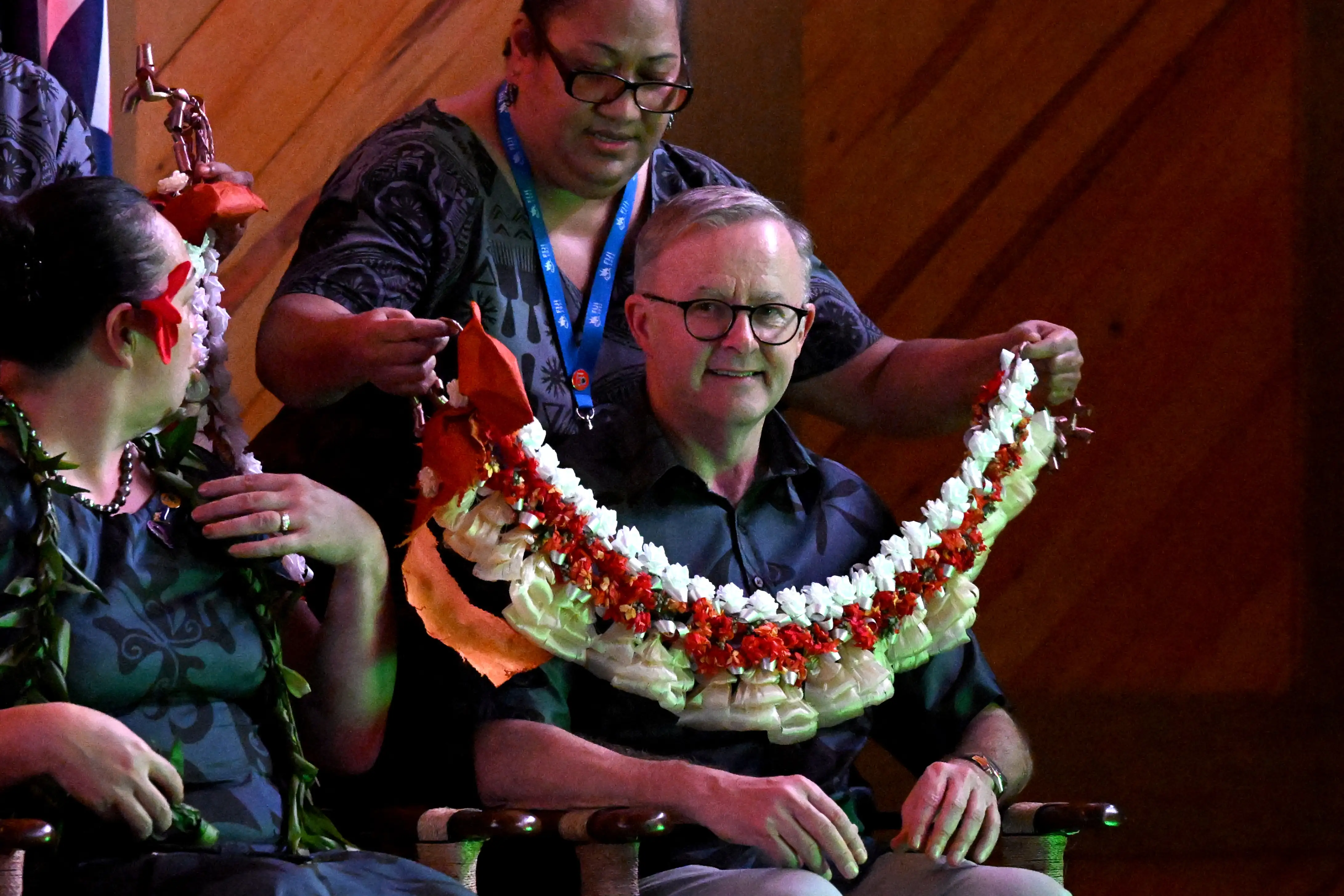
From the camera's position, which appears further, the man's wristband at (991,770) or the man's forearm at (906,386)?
the man's forearm at (906,386)

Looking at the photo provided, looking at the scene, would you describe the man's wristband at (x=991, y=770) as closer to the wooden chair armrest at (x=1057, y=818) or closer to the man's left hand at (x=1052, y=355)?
the wooden chair armrest at (x=1057, y=818)

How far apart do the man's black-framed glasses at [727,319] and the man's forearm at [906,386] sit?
37cm

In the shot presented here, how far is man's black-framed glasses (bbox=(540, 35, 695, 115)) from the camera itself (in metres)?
2.29

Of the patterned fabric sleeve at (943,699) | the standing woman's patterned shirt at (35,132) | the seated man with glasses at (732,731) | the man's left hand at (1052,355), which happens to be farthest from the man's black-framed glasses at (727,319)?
the standing woman's patterned shirt at (35,132)

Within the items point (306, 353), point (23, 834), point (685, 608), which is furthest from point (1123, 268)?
point (23, 834)

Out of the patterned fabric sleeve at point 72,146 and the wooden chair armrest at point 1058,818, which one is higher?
the patterned fabric sleeve at point 72,146

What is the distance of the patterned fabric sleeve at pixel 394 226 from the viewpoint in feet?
7.41

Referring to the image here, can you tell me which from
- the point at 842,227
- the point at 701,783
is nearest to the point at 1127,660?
the point at 842,227

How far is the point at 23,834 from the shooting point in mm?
1586

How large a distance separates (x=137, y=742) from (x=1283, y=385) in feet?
8.12

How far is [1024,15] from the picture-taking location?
3.46 metres

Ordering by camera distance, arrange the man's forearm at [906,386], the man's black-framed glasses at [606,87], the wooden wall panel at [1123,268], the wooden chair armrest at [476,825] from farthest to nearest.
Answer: the wooden wall panel at [1123,268]
the man's forearm at [906,386]
the man's black-framed glasses at [606,87]
the wooden chair armrest at [476,825]

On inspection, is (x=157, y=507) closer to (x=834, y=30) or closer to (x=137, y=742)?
(x=137, y=742)

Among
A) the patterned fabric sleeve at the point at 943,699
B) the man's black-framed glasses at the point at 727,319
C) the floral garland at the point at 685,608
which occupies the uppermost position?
the man's black-framed glasses at the point at 727,319
